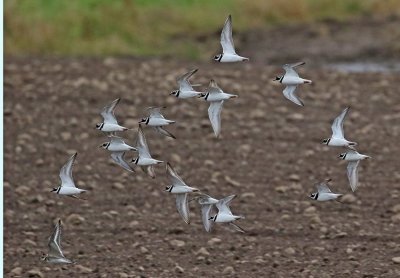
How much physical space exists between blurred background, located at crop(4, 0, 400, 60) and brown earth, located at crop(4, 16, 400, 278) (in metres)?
1.23

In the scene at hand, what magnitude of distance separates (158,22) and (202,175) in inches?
281

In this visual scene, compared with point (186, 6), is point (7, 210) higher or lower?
higher

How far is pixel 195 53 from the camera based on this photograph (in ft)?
50.6

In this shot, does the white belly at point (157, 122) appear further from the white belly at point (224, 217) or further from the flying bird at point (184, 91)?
the white belly at point (224, 217)

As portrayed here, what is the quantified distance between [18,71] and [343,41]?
5.66 m

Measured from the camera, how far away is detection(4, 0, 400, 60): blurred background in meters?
15.1

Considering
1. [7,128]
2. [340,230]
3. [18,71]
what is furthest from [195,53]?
[340,230]

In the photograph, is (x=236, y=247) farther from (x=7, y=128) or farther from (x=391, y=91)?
(x=391, y=91)

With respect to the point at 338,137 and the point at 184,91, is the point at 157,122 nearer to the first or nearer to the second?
the point at 184,91

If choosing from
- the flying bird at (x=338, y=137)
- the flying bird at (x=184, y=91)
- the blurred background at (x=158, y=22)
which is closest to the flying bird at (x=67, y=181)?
the flying bird at (x=184, y=91)

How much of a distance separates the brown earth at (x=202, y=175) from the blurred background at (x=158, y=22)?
123 centimetres

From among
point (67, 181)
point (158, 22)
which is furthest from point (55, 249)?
point (158, 22)

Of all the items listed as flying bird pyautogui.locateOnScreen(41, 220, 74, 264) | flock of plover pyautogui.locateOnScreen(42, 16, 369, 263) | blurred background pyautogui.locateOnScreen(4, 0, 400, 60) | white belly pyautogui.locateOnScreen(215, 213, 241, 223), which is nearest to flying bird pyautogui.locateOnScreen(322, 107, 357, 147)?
flock of plover pyautogui.locateOnScreen(42, 16, 369, 263)

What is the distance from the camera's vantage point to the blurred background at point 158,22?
49.6 feet
